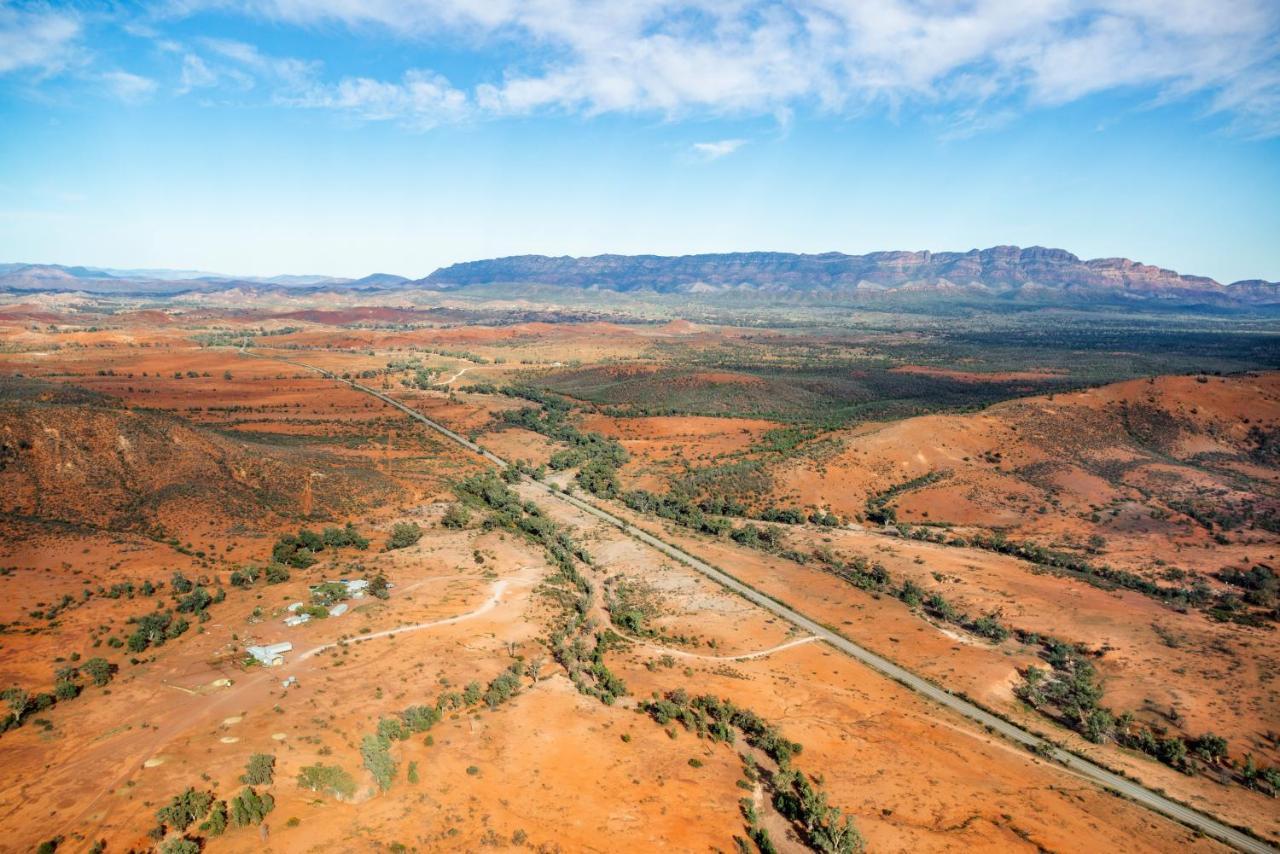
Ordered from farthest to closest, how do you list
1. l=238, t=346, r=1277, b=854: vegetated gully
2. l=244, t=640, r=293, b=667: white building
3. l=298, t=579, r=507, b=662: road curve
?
l=298, t=579, r=507, b=662: road curve
l=244, t=640, r=293, b=667: white building
l=238, t=346, r=1277, b=854: vegetated gully

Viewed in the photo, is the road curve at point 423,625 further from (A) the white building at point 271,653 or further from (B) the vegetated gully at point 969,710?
(B) the vegetated gully at point 969,710

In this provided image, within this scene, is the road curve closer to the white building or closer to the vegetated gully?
the white building

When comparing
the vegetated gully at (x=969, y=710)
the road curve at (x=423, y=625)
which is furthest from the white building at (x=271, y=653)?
the vegetated gully at (x=969, y=710)

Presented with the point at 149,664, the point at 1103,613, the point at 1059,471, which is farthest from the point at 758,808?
the point at 1059,471

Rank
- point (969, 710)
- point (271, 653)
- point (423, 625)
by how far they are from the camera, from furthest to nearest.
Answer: point (423, 625)
point (969, 710)
point (271, 653)

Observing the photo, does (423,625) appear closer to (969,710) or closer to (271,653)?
(271,653)

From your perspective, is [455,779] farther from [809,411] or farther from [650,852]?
[809,411]

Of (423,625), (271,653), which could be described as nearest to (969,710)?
(423,625)

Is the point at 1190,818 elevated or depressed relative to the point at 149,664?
depressed

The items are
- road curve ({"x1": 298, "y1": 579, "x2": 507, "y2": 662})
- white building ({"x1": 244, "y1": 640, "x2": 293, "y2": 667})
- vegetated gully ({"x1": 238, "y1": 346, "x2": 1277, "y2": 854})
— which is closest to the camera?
vegetated gully ({"x1": 238, "y1": 346, "x2": 1277, "y2": 854})

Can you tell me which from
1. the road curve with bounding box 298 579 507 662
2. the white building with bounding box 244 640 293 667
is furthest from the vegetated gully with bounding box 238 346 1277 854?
the white building with bounding box 244 640 293 667

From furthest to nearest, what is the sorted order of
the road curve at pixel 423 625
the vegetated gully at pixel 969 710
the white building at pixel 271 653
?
1. the road curve at pixel 423 625
2. the white building at pixel 271 653
3. the vegetated gully at pixel 969 710
